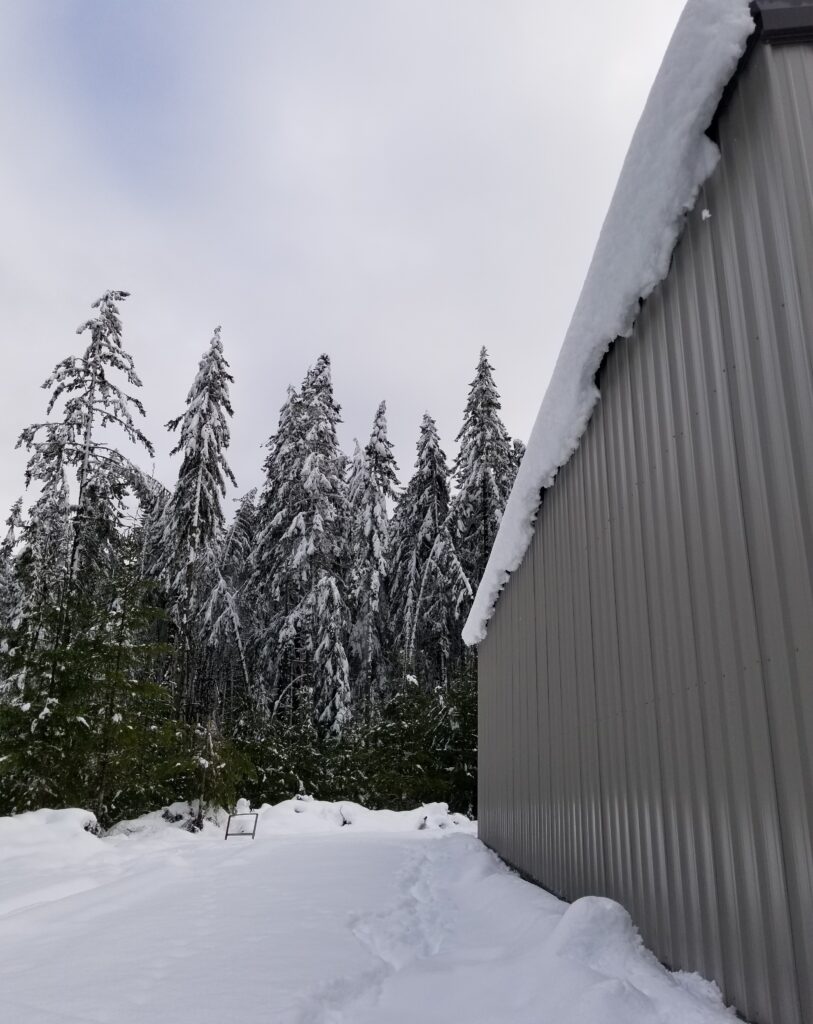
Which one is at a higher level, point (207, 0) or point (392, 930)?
point (207, 0)

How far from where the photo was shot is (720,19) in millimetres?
2359

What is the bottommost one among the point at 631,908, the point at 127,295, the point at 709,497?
the point at 631,908

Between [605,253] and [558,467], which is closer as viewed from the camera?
[605,253]

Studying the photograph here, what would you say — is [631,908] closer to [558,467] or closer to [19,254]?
[558,467]

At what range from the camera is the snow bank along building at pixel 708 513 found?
209 cm

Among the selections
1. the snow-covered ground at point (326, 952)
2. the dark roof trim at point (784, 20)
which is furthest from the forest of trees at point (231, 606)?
the dark roof trim at point (784, 20)

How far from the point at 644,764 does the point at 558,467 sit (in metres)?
2.27

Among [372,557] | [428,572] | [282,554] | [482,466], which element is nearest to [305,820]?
[282,554]

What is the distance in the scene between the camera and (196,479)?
805 inches

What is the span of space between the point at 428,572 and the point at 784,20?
2236cm

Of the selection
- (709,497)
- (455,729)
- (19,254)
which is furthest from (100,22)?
(455,729)

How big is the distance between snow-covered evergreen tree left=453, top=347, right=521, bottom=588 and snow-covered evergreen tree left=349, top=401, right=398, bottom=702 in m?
4.35

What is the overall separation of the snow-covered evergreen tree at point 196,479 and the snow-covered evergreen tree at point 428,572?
24.4 feet

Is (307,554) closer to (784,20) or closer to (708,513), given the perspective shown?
(708,513)
